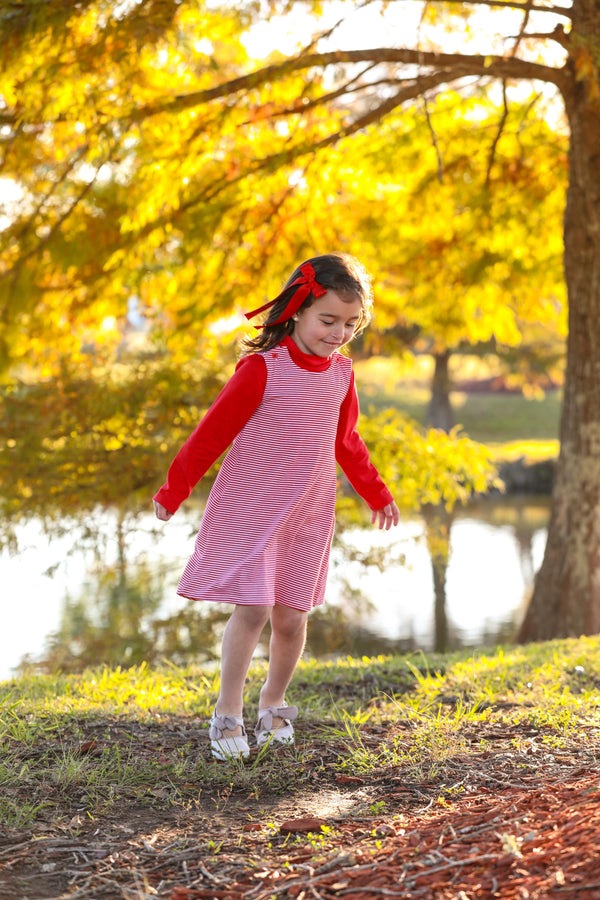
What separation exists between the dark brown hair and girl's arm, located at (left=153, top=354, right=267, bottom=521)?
0.50 feet

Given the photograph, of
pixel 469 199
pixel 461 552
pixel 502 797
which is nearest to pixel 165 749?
pixel 502 797

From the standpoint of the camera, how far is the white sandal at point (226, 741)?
294cm

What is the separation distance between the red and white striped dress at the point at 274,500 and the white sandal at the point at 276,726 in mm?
421

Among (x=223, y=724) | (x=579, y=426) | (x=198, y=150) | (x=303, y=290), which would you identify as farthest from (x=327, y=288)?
(x=579, y=426)

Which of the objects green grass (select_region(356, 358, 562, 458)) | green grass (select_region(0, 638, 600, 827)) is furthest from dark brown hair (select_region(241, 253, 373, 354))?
green grass (select_region(356, 358, 562, 458))

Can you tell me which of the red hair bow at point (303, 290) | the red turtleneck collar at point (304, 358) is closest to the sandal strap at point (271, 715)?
the red turtleneck collar at point (304, 358)

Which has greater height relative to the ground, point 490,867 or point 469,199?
point 469,199

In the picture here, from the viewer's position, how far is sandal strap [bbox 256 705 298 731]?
3.22 meters

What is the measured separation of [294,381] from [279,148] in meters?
3.97

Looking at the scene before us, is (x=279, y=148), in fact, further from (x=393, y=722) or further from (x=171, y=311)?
(x=393, y=722)

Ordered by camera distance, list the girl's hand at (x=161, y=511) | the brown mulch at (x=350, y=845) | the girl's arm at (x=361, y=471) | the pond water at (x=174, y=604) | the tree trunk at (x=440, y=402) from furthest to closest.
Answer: the tree trunk at (x=440, y=402) → the pond water at (x=174, y=604) → the girl's arm at (x=361, y=471) → the girl's hand at (x=161, y=511) → the brown mulch at (x=350, y=845)

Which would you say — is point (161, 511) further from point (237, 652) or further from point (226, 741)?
point (226, 741)

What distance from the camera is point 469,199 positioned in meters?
8.09

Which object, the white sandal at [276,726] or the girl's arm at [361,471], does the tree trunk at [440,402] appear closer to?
the girl's arm at [361,471]
